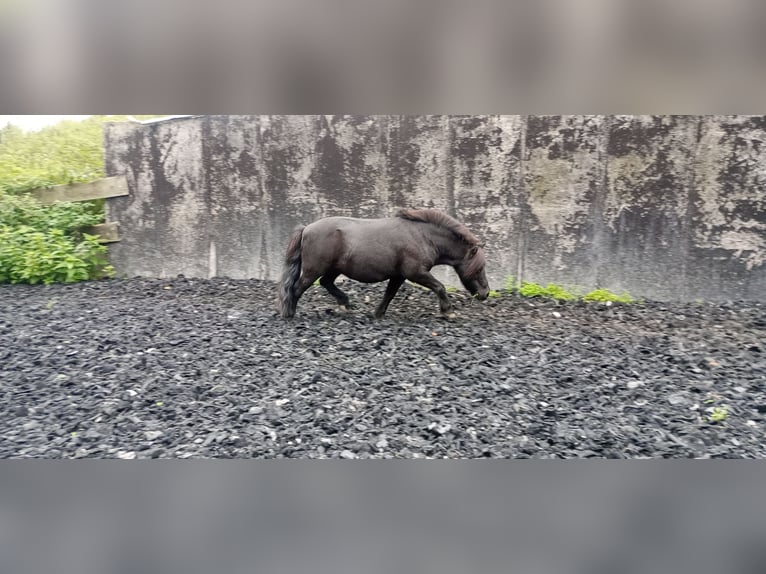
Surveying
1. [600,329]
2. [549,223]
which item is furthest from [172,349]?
[549,223]

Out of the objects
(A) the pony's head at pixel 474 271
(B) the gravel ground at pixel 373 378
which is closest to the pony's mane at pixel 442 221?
(A) the pony's head at pixel 474 271

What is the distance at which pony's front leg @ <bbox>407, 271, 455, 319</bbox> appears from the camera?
6.23 meters

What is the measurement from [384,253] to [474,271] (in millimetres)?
997

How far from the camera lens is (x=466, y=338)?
571cm

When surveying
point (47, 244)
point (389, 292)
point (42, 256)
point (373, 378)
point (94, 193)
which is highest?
point (94, 193)

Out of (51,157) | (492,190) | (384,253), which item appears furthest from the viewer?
(51,157)

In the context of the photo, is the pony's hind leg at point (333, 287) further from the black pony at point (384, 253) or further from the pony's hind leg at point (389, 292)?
the pony's hind leg at point (389, 292)

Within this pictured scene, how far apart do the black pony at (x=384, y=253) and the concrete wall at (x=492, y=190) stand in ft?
4.67

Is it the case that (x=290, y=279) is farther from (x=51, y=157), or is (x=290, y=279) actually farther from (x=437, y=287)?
(x=51, y=157)

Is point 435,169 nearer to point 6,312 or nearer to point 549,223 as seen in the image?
point 549,223

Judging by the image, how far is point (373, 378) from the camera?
452 centimetres

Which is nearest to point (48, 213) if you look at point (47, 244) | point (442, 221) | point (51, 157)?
point (47, 244)

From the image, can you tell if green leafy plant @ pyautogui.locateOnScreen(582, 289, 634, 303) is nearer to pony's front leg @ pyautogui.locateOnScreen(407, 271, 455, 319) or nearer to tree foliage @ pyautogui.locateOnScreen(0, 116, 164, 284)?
pony's front leg @ pyautogui.locateOnScreen(407, 271, 455, 319)

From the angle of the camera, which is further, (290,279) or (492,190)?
(492,190)
